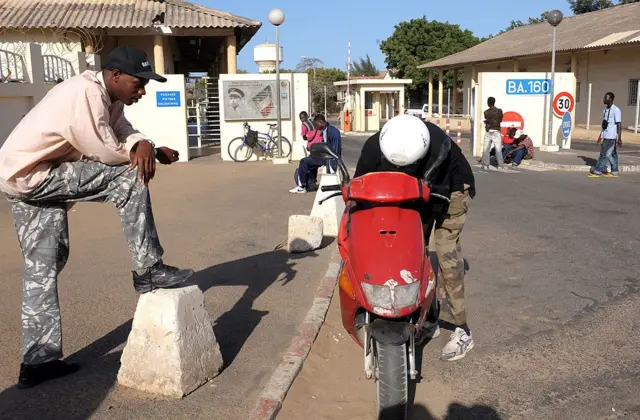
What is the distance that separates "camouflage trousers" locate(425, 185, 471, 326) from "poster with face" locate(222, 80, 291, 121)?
14.8 meters

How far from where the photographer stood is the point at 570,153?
1872 centimetres

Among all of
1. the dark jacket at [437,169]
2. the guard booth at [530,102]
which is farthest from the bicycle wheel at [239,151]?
the dark jacket at [437,169]

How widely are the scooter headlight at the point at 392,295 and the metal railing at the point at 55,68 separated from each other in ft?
49.8

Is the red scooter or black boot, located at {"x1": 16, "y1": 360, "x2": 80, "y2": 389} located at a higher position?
the red scooter

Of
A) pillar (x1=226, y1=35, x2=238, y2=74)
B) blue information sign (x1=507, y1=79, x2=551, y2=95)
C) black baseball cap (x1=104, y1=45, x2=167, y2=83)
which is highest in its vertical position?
pillar (x1=226, y1=35, x2=238, y2=74)

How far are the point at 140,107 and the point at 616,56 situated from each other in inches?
833

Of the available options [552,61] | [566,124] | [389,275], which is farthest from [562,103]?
[389,275]

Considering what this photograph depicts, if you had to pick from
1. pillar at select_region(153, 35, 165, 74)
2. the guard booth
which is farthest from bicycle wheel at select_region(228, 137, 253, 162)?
the guard booth

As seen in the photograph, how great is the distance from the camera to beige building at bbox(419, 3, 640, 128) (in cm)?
2727

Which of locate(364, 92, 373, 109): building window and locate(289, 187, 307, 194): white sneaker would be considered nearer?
locate(289, 187, 307, 194): white sneaker

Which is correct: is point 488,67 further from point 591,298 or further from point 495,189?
point 591,298

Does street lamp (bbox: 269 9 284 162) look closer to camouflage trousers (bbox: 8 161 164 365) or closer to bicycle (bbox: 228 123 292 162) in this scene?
bicycle (bbox: 228 123 292 162)

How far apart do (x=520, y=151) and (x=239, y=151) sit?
7715 millimetres

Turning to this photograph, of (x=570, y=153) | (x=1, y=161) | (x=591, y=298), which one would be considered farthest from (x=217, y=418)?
(x=570, y=153)
